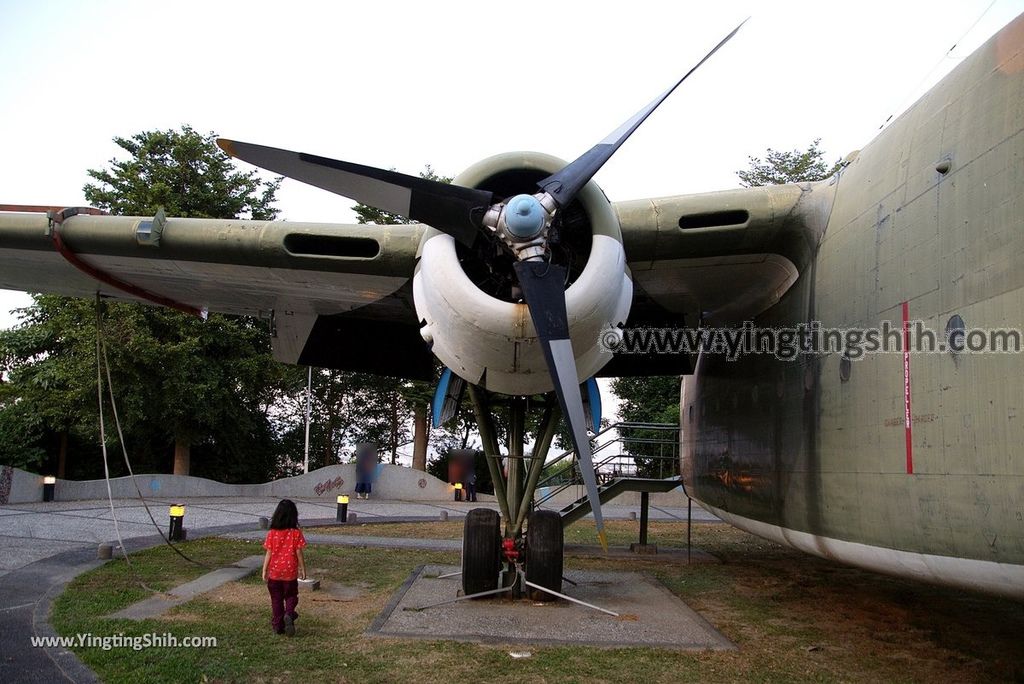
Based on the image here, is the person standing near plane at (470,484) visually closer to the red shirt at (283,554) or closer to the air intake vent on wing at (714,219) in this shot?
the air intake vent on wing at (714,219)

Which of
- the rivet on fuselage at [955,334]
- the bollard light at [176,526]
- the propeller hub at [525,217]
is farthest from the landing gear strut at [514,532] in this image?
the bollard light at [176,526]

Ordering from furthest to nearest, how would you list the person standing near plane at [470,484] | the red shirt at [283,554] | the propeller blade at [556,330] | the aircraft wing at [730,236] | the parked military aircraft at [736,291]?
the person standing near plane at [470,484] → the aircraft wing at [730,236] → the red shirt at [283,554] → the propeller blade at [556,330] → the parked military aircraft at [736,291]

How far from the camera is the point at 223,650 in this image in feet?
19.2

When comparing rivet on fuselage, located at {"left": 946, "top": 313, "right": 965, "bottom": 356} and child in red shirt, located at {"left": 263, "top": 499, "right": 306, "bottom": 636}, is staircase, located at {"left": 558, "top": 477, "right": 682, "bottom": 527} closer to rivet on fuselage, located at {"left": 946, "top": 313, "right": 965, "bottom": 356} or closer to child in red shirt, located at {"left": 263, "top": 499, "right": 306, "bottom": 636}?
child in red shirt, located at {"left": 263, "top": 499, "right": 306, "bottom": 636}

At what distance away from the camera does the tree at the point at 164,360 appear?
22.8 metres

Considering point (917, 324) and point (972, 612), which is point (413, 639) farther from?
point (972, 612)

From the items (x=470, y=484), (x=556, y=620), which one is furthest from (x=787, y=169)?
(x=556, y=620)

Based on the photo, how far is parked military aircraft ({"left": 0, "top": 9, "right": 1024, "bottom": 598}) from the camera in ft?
15.7

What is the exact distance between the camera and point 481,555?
8164 mm

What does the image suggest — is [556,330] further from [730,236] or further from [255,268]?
[255,268]

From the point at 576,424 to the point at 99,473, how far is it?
2537 cm

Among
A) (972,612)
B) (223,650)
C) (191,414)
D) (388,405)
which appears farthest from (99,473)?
(972,612)

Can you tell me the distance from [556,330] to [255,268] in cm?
392

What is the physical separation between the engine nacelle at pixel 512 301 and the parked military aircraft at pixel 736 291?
0.06ft
